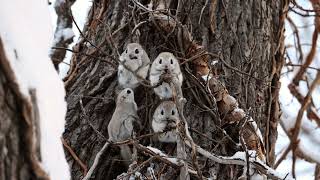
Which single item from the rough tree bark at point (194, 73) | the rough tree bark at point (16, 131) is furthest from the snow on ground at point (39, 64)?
the rough tree bark at point (194, 73)

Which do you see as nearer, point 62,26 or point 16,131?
point 16,131

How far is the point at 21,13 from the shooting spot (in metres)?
0.65

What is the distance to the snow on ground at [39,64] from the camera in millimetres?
622

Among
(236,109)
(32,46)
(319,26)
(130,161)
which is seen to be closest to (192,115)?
(236,109)

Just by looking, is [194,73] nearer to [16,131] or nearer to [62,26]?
[62,26]

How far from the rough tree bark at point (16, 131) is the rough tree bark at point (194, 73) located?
1.42 m

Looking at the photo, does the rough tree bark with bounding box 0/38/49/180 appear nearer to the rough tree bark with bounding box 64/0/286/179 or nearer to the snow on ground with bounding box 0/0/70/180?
the snow on ground with bounding box 0/0/70/180

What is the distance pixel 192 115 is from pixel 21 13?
61.4 inches

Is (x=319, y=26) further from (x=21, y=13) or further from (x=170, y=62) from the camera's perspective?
(x=21, y=13)

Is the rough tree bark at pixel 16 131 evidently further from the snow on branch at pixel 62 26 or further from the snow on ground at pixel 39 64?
the snow on branch at pixel 62 26

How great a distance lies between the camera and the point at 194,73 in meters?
2.26

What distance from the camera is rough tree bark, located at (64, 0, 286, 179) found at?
6.99 feet

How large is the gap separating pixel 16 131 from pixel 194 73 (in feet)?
5.44

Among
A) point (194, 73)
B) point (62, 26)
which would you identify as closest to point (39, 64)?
point (62, 26)
